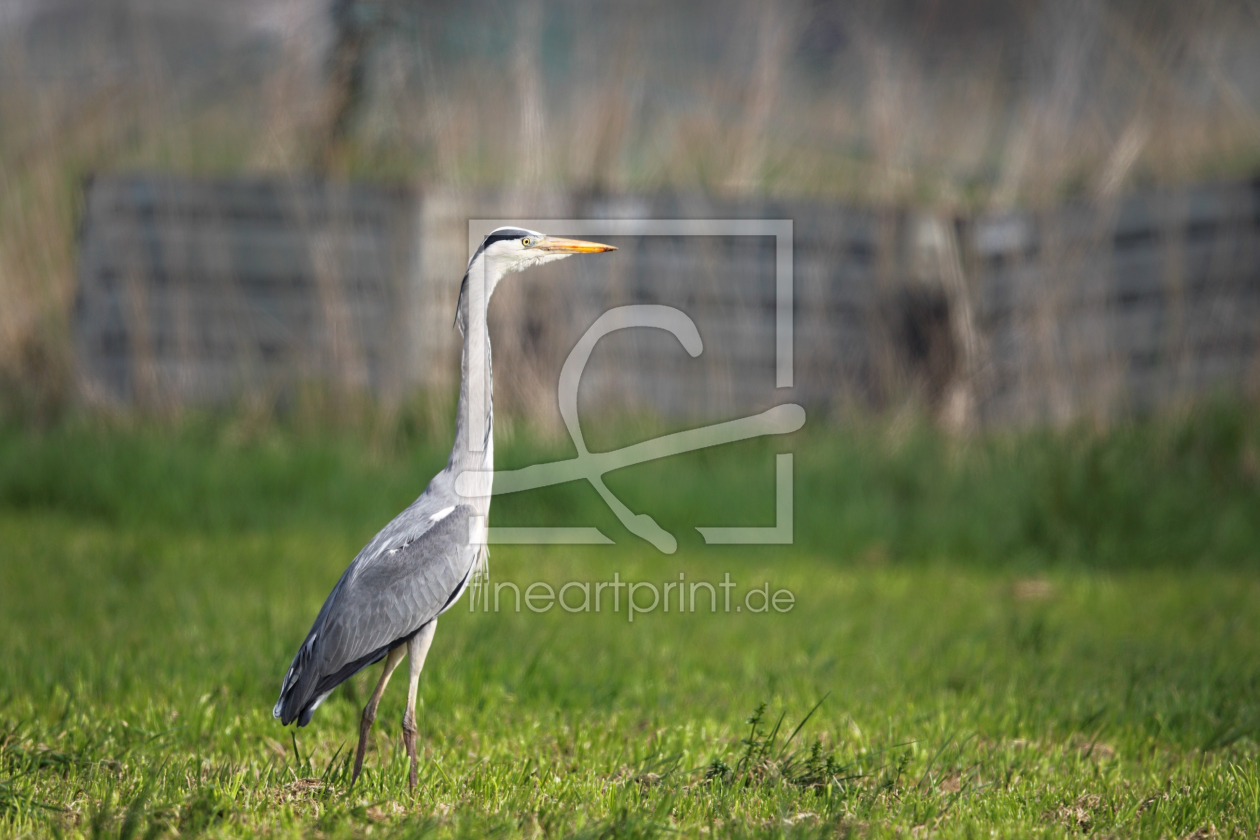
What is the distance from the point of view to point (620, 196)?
327 inches

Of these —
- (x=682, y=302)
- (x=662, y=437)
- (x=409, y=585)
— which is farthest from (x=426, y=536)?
(x=682, y=302)

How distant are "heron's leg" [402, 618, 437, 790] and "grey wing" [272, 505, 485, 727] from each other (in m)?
0.04

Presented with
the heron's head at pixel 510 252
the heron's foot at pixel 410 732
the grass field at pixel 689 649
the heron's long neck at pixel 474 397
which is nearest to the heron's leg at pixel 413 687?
the heron's foot at pixel 410 732

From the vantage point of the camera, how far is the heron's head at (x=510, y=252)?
11.4ft

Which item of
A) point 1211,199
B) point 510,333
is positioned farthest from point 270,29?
point 1211,199

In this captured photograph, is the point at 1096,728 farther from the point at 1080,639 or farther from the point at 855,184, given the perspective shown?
the point at 855,184

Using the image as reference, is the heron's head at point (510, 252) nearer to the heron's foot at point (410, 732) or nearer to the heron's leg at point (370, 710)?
the heron's leg at point (370, 710)

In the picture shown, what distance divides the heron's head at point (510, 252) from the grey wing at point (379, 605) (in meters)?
0.68

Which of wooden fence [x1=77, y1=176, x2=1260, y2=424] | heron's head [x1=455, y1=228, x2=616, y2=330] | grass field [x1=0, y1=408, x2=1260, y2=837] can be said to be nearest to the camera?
grass field [x1=0, y1=408, x2=1260, y2=837]

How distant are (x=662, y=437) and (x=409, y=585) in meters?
4.67

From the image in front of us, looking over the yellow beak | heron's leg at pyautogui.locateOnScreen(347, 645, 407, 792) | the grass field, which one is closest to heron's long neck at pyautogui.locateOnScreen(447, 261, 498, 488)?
the yellow beak

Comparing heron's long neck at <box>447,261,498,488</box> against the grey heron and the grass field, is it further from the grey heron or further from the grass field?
the grass field

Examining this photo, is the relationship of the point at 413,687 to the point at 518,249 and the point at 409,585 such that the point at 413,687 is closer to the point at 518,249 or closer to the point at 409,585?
the point at 409,585

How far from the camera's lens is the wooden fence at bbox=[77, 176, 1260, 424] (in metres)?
7.88
